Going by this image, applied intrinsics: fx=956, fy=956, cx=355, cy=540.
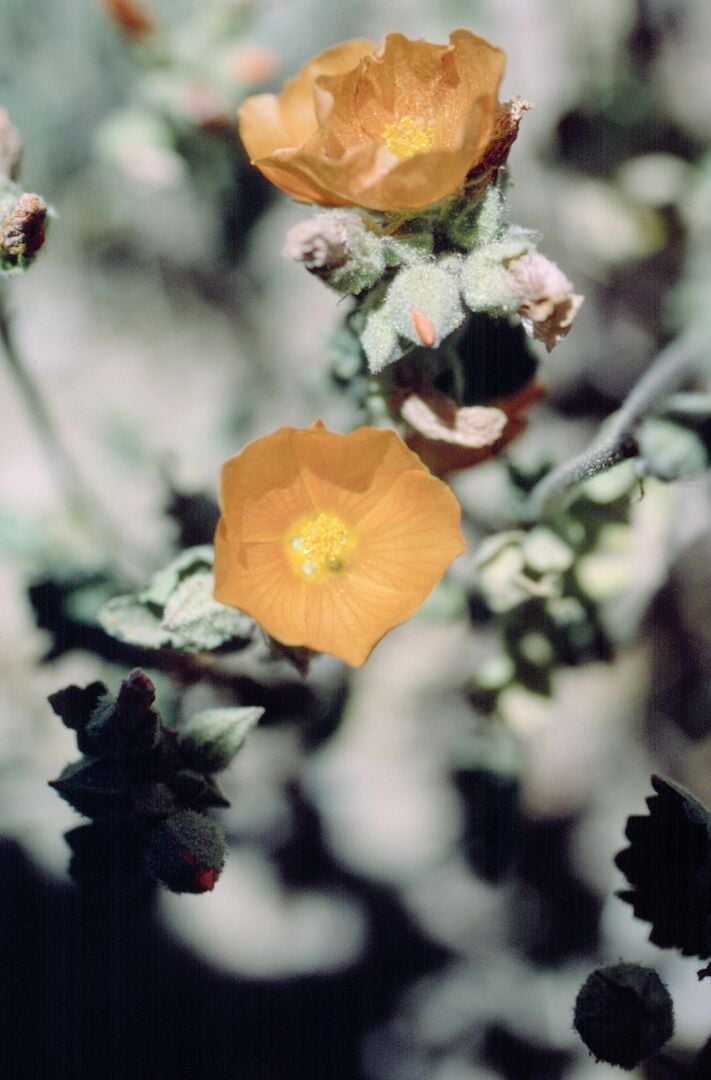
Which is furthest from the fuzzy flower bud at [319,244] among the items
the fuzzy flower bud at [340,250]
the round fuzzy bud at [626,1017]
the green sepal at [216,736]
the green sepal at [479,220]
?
the round fuzzy bud at [626,1017]

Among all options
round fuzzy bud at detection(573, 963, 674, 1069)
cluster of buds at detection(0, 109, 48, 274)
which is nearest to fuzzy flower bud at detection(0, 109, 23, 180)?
cluster of buds at detection(0, 109, 48, 274)

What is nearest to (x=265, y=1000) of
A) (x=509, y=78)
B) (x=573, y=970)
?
(x=573, y=970)

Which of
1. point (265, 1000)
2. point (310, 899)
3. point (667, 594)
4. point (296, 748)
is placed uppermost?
point (667, 594)

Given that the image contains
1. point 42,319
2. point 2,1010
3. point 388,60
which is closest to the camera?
point 388,60

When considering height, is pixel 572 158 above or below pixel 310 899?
above

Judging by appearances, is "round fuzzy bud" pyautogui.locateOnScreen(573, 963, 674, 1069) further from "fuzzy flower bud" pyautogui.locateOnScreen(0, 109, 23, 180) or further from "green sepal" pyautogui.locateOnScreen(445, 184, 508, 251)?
"fuzzy flower bud" pyautogui.locateOnScreen(0, 109, 23, 180)

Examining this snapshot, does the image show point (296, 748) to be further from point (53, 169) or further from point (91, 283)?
point (53, 169)
